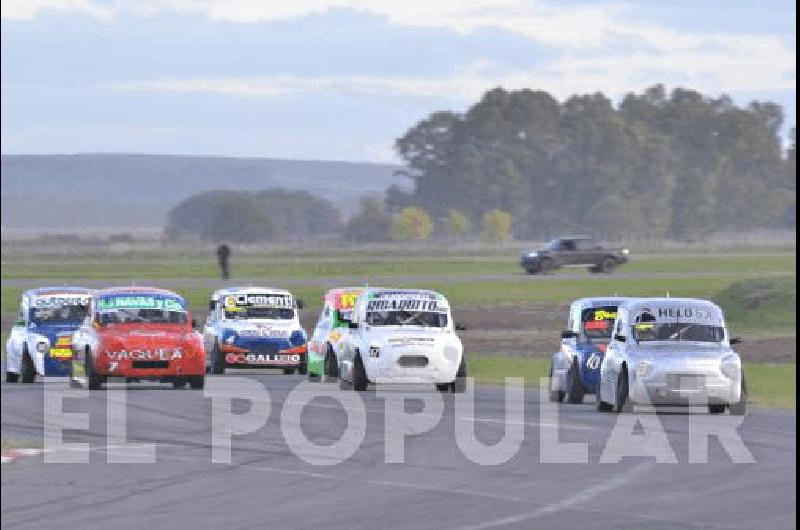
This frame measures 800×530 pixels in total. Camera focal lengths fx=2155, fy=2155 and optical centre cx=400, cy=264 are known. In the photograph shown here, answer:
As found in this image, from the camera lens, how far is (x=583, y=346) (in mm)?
34812

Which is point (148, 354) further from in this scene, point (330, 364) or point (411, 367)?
point (411, 367)

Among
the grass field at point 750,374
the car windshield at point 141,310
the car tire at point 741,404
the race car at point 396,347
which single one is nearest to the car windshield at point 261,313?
the car windshield at point 141,310

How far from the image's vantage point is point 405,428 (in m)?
35.9

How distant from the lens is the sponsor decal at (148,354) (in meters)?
35.0

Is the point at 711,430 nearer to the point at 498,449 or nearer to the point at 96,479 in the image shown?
the point at 498,449

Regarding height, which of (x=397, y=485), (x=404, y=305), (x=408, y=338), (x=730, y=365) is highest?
(x=404, y=305)

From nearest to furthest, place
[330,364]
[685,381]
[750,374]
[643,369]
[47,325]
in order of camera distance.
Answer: [643,369], [685,381], [330,364], [47,325], [750,374]

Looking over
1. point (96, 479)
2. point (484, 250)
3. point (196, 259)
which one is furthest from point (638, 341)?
point (484, 250)

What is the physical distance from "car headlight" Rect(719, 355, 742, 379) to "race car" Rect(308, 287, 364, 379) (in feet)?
21.8

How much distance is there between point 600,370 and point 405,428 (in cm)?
345

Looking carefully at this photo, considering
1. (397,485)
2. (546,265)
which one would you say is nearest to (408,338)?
(397,485)

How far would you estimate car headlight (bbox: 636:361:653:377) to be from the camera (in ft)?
106

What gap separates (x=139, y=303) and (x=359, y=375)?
14.0ft

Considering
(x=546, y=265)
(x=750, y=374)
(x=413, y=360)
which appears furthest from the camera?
(x=546, y=265)
